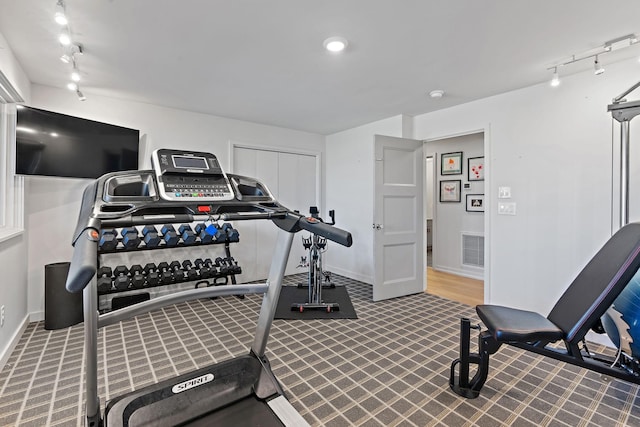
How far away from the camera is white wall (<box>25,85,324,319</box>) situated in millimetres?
3109

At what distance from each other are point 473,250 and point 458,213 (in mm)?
660

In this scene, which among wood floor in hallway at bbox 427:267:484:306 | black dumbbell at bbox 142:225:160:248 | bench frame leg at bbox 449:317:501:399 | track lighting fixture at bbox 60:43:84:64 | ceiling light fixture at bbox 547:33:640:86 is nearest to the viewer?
bench frame leg at bbox 449:317:501:399

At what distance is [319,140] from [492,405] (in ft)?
14.4

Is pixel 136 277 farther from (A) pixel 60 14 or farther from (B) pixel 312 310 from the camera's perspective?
(A) pixel 60 14

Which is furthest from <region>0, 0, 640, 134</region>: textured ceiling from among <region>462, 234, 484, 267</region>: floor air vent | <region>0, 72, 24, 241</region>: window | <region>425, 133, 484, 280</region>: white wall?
<region>462, 234, 484, 267</region>: floor air vent

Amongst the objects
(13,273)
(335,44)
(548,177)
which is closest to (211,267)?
(13,273)

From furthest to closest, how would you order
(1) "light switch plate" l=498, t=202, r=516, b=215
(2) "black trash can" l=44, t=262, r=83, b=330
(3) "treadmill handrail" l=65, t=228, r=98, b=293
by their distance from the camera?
(1) "light switch plate" l=498, t=202, r=516, b=215
(2) "black trash can" l=44, t=262, r=83, b=330
(3) "treadmill handrail" l=65, t=228, r=98, b=293

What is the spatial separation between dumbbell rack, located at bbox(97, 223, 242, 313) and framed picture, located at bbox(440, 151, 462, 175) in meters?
3.76

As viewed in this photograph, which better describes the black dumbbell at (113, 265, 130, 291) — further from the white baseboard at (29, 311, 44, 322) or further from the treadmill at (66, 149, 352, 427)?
the treadmill at (66, 149, 352, 427)

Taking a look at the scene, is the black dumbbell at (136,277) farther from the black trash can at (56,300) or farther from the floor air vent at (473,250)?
the floor air vent at (473,250)

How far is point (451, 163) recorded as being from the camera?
5.29 m

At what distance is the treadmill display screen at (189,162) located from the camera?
1.43 m

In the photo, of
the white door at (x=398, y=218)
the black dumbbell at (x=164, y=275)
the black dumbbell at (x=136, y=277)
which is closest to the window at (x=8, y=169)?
the black dumbbell at (x=136, y=277)

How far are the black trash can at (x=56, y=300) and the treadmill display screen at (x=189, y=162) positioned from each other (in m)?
2.47
